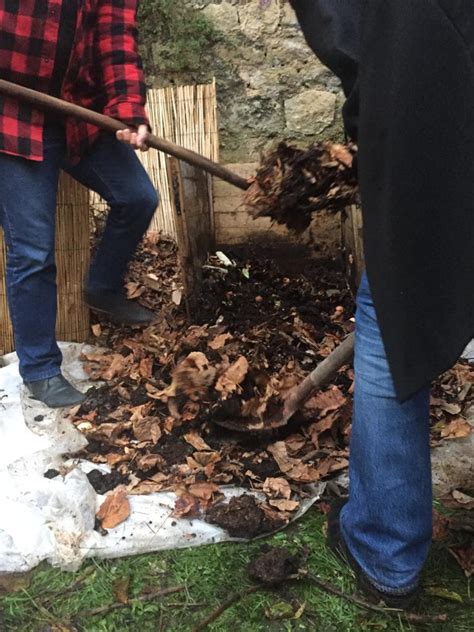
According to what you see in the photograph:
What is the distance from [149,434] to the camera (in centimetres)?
267

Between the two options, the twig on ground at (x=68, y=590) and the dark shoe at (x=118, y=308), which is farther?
the dark shoe at (x=118, y=308)

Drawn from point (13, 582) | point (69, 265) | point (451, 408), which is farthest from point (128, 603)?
point (69, 265)

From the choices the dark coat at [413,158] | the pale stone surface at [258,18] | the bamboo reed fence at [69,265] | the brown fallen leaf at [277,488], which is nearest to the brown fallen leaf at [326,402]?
the brown fallen leaf at [277,488]

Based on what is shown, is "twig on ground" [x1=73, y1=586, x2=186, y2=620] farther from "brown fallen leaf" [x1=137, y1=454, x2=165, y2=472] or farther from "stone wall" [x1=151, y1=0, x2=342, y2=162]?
"stone wall" [x1=151, y1=0, x2=342, y2=162]

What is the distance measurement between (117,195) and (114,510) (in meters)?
1.59

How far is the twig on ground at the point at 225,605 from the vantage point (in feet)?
5.93

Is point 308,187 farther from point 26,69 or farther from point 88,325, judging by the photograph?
point 88,325

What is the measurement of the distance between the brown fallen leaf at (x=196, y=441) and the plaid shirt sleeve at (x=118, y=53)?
5.00ft

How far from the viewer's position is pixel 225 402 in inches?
102

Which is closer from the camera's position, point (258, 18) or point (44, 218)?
point (44, 218)

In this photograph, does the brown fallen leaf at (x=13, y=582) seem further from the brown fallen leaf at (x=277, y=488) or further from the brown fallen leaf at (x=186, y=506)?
the brown fallen leaf at (x=277, y=488)

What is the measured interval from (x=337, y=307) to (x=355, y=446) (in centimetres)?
203

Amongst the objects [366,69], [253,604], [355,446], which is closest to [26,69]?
[366,69]

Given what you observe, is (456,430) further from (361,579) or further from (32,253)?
(32,253)
